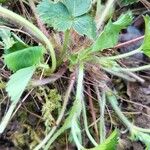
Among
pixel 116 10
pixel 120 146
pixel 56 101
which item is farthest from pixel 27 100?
pixel 116 10

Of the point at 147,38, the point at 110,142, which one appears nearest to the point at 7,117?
the point at 110,142

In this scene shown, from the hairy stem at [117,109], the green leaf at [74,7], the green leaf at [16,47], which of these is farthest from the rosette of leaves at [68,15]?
the hairy stem at [117,109]

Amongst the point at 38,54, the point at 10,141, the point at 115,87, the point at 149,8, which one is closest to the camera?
the point at 38,54

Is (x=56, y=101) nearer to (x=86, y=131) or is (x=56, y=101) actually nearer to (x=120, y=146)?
(x=86, y=131)

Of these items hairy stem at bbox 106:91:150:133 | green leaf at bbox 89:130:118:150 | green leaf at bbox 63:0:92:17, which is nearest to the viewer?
green leaf at bbox 89:130:118:150

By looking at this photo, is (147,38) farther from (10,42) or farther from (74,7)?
(10,42)

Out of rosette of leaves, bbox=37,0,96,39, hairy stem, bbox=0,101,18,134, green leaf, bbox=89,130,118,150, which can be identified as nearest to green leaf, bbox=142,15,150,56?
rosette of leaves, bbox=37,0,96,39

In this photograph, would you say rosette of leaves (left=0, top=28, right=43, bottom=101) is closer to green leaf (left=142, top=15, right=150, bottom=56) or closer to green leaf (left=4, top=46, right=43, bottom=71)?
green leaf (left=4, top=46, right=43, bottom=71)
